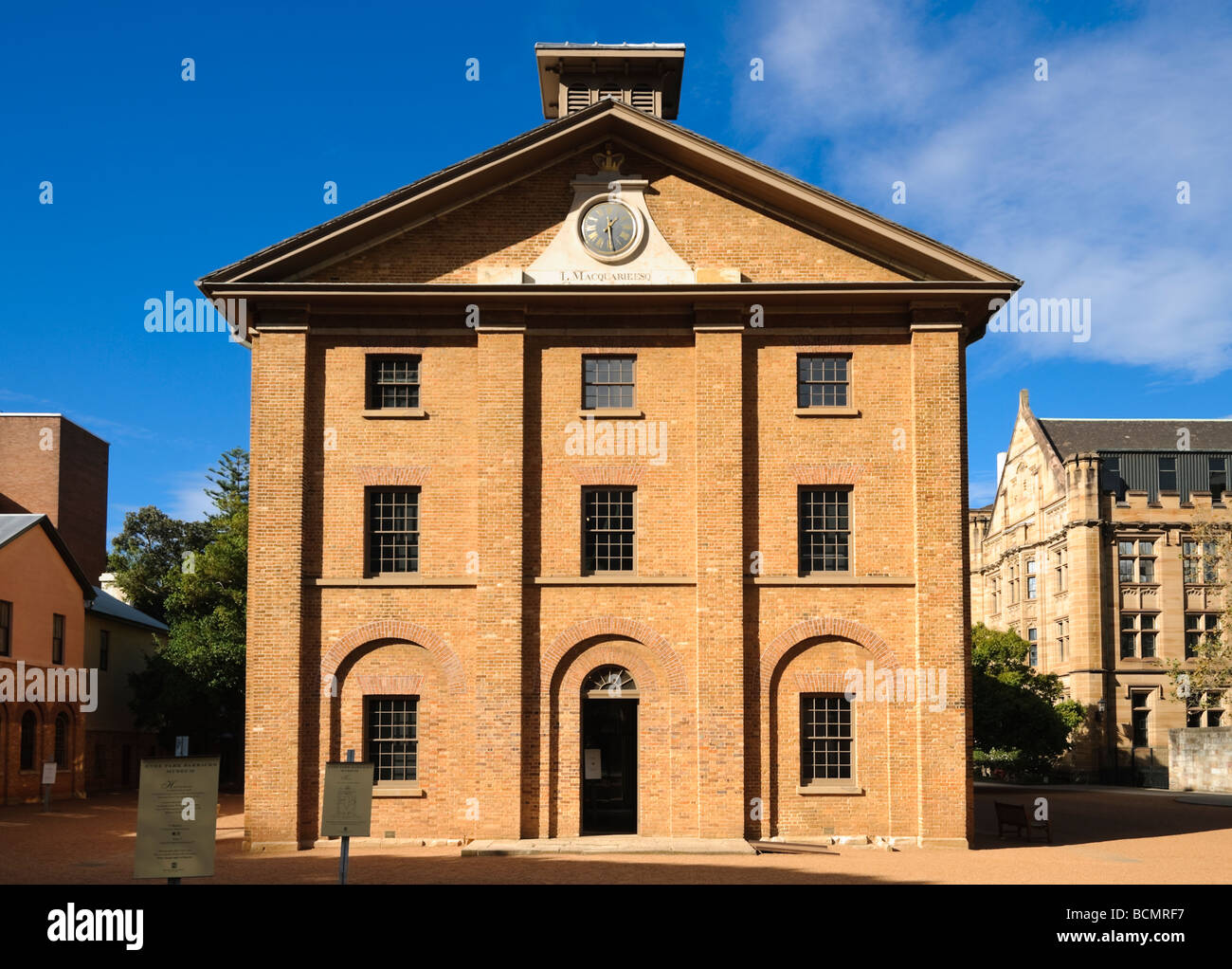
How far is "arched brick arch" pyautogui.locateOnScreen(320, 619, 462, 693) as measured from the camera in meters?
23.1

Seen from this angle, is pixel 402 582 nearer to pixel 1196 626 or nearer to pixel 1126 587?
pixel 1126 587

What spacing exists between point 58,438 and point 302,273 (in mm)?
37231

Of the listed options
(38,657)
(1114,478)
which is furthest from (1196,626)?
(38,657)

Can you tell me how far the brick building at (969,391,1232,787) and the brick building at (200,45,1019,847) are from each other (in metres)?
35.1

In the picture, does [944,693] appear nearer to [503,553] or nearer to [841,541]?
[841,541]

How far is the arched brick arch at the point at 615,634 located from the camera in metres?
23.1

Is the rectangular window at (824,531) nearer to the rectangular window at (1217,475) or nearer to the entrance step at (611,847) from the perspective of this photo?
the entrance step at (611,847)

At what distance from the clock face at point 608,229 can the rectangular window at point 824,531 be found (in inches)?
254

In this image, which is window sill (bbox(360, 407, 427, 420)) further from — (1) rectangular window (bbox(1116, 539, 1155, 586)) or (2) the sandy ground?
(1) rectangular window (bbox(1116, 539, 1155, 586))

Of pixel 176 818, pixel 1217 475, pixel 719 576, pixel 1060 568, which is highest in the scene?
pixel 1217 475

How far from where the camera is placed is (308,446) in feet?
77.9

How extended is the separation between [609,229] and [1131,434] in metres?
46.9

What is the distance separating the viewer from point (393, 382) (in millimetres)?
24219
